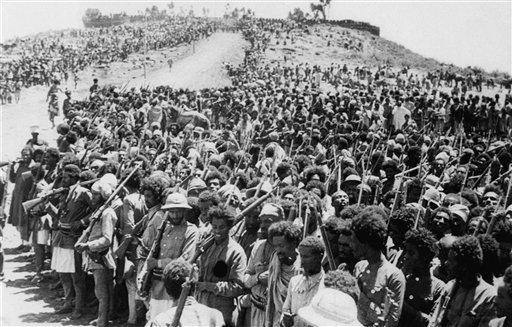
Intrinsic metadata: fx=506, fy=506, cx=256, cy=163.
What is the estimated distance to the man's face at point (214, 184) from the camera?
8.16m

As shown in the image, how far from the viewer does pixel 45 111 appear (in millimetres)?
27297

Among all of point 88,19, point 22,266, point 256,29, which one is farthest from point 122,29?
point 22,266

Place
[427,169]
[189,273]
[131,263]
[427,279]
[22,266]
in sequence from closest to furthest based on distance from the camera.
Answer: [189,273], [427,279], [131,263], [22,266], [427,169]

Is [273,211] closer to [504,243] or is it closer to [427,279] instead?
[427,279]

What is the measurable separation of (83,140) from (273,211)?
9894 mm

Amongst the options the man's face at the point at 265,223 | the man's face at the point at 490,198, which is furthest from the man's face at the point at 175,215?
the man's face at the point at 490,198

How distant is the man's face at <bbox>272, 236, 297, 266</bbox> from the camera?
460cm

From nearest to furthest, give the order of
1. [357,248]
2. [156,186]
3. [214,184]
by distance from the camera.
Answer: [357,248]
[156,186]
[214,184]

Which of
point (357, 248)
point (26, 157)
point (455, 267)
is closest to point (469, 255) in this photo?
point (455, 267)

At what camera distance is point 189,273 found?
4.05 metres

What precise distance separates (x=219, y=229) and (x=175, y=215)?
0.84 m

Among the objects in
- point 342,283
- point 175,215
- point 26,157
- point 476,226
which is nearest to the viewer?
point 342,283

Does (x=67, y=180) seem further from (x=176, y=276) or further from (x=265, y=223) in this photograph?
(x=176, y=276)

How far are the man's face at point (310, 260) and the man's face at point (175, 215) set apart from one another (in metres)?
2.07
